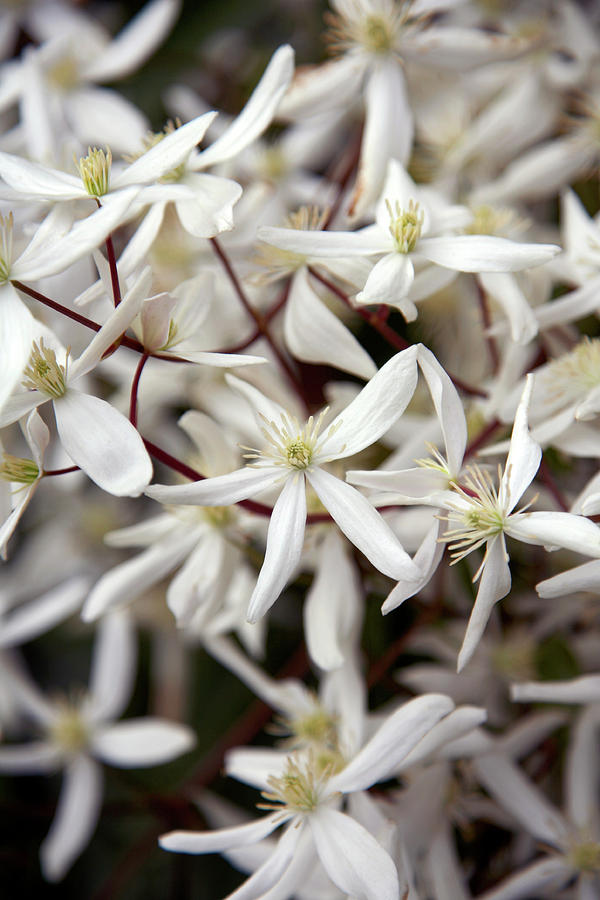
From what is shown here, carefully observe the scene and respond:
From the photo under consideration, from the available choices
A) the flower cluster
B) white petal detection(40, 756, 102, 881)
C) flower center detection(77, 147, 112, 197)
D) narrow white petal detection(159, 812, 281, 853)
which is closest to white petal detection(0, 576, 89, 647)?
→ the flower cluster

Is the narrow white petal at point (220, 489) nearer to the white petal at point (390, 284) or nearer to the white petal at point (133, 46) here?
the white petal at point (390, 284)

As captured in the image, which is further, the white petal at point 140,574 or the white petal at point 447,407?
the white petal at point 140,574

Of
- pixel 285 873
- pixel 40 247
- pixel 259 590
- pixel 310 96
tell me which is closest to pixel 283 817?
pixel 285 873

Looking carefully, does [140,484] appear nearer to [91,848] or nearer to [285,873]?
[285,873]

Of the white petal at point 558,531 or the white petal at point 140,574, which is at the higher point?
the white petal at point 558,531

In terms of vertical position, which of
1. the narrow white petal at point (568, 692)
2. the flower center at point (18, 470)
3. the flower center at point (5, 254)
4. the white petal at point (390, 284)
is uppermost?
the flower center at point (5, 254)

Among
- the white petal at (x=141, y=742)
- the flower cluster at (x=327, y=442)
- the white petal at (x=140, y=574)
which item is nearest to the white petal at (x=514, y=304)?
the flower cluster at (x=327, y=442)
